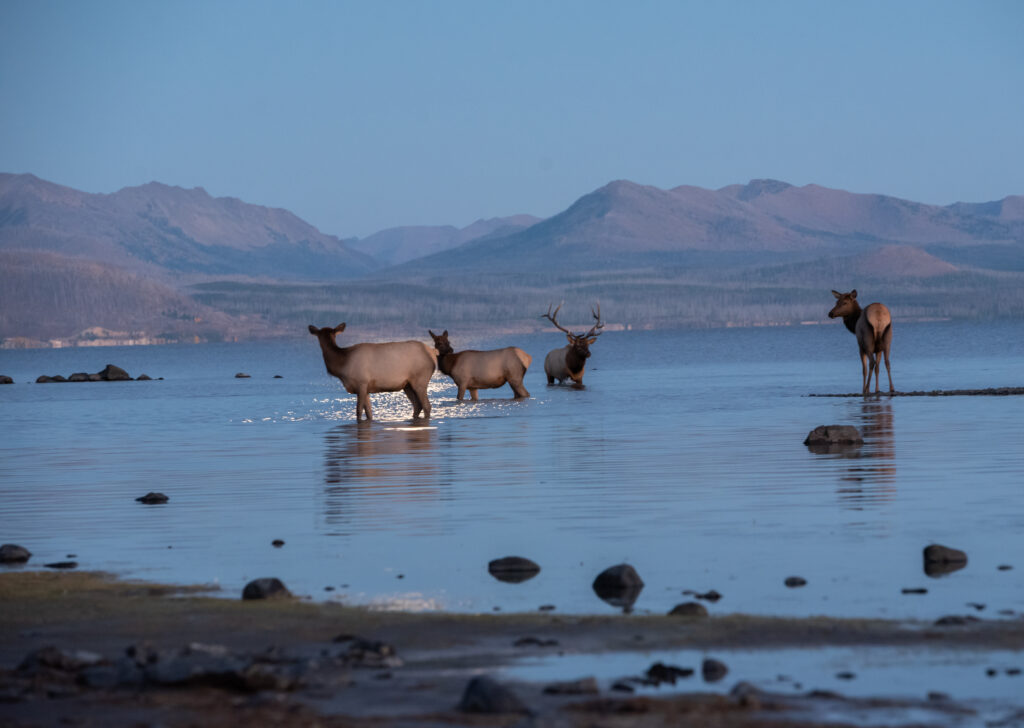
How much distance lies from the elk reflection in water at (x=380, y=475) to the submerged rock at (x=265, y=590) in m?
4.04

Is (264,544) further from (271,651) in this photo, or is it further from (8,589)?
(271,651)

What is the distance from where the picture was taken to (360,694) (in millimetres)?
8023

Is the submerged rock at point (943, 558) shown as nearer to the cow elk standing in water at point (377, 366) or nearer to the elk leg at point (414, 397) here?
the cow elk standing in water at point (377, 366)

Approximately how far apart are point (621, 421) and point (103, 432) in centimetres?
1188

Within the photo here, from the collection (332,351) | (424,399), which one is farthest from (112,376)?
(332,351)

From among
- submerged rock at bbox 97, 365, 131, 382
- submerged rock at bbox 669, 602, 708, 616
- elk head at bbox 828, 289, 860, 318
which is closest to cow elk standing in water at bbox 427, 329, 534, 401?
elk head at bbox 828, 289, 860, 318

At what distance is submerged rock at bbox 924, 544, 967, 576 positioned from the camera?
12.0 metres

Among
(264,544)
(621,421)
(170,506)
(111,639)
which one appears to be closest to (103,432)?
(621,421)

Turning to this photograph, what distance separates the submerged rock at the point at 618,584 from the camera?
11219 millimetres

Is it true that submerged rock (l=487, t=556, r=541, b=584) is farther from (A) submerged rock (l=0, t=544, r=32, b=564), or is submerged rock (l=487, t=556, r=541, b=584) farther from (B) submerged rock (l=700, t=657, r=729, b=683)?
(A) submerged rock (l=0, t=544, r=32, b=564)

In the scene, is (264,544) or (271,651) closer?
(271,651)

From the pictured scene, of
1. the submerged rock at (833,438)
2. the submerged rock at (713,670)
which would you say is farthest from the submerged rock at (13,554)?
the submerged rock at (833,438)

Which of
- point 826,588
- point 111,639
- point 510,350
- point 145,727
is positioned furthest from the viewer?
point 510,350

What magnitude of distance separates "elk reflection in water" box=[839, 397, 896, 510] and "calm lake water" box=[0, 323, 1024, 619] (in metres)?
0.06
